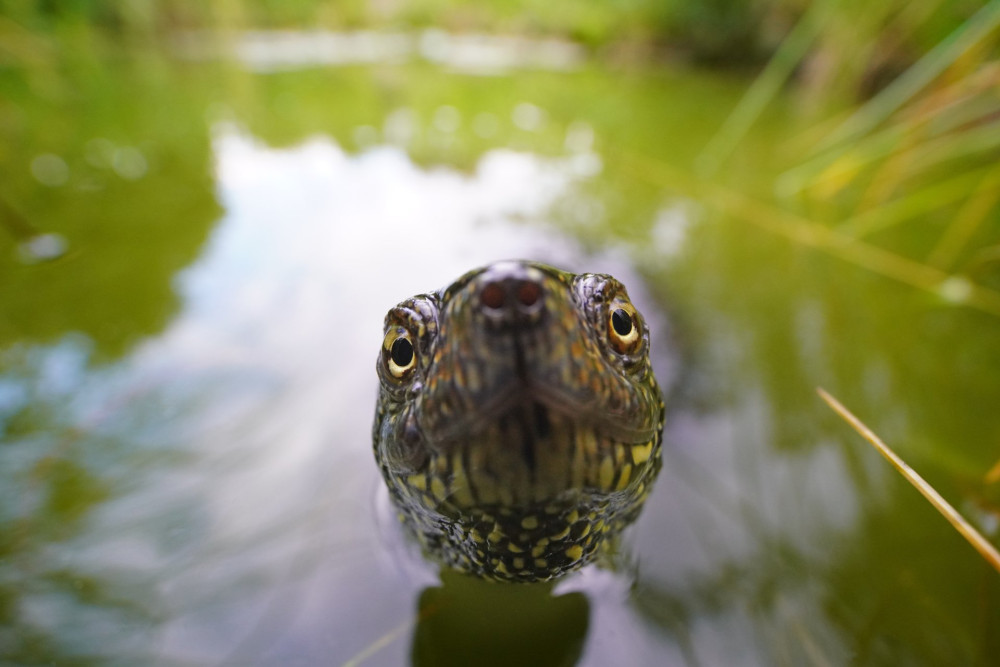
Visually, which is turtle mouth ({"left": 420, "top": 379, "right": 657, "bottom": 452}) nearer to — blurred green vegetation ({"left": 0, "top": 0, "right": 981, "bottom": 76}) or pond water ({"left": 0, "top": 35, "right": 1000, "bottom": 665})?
pond water ({"left": 0, "top": 35, "right": 1000, "bottom": 665})

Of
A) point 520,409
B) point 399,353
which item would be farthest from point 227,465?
point 520,409

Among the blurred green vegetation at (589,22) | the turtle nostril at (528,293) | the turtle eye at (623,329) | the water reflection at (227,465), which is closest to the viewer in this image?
the turtle nostril at (528,293)

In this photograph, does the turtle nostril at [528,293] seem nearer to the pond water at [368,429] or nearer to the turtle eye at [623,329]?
the turtle eye at [623,329]

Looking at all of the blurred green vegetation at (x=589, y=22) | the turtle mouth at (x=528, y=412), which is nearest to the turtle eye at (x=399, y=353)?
the turtle mouth at (x=528, y=412)

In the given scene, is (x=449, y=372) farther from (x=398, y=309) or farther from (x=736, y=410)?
(x=736, y=410)

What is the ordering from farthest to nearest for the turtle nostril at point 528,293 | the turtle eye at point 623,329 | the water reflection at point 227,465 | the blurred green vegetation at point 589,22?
1. the blurred green vegetation at point 589,22
2. the water reflection at point 227,465
3. the turtle eye at point 623,329
4. the turtle nostril at point 528,293

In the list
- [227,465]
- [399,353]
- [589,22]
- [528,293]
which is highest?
[589,22]

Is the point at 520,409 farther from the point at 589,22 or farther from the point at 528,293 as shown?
the point at 589,22
